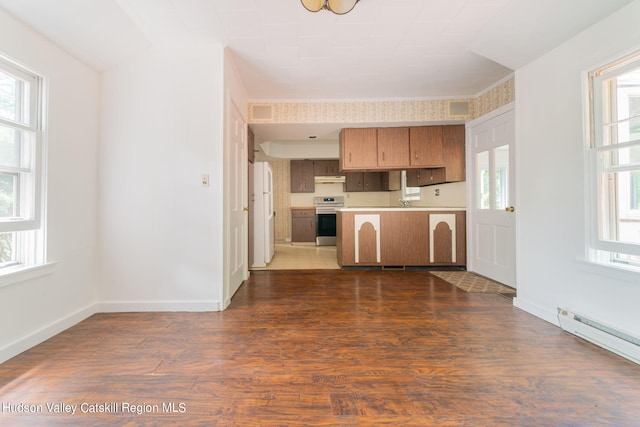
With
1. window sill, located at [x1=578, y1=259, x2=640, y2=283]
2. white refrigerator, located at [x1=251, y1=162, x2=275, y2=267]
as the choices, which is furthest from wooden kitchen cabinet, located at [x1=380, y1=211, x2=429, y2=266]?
window sill, located at [x1=578, y1=259, x2=640, y2=283]

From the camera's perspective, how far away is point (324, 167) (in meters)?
6.86

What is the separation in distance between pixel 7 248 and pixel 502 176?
4430mm

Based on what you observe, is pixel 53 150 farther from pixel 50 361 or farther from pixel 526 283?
pixel 526 283

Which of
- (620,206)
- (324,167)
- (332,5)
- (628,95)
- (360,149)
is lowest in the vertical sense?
(620,206)

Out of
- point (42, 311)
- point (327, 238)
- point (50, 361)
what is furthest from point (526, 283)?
point (327, 238)

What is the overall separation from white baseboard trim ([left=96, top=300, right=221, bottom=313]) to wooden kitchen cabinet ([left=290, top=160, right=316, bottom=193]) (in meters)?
4.74

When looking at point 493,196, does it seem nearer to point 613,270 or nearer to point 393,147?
point 393,147

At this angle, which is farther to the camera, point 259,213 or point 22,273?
point 259,213

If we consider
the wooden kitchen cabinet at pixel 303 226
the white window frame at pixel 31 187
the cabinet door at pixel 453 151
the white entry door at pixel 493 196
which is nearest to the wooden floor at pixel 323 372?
the white window frame at pixel 31 187

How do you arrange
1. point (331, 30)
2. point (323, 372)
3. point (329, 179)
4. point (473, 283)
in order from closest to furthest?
point (323, 372), point (331, 30), point (473, 283), point (329, 179)

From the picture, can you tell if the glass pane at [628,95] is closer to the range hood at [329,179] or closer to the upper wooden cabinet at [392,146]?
the upper wooden cabinet at [392,146]

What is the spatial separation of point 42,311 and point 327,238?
5.07 meters

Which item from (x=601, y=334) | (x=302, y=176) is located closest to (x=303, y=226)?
(x=302, y=176)

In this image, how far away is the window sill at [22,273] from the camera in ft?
5.33
